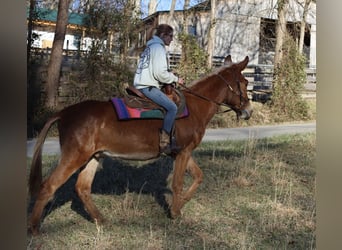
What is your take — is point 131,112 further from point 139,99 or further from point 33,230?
point 33,230

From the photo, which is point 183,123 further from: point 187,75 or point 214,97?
point 187,75

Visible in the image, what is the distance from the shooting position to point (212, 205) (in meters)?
3.72

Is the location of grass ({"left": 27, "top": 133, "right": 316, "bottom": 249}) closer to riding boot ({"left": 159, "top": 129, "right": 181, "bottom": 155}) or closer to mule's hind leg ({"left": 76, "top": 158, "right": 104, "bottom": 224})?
mule's hind leg ({"left": 76, "top": 158, "right": 104, "bottom": 224})

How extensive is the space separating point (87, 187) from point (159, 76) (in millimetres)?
1061

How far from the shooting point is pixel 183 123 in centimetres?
343

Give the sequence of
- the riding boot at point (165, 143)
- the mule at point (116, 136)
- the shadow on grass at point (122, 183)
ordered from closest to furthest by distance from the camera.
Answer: the mule at point (116, 136), the riding boot at point (165, 143), the shadow on grass at point (122, 183)

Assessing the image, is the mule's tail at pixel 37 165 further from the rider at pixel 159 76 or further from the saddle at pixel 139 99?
the rider at pixel 159 76

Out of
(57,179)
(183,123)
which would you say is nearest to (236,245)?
(183,123)

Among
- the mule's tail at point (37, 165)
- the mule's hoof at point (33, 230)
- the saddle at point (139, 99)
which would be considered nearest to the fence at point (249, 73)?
the saddle at point (139, 99)

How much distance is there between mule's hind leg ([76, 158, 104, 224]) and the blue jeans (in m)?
0.66

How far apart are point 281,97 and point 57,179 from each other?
275 centimetres

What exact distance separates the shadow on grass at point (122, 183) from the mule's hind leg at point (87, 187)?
0.13 m

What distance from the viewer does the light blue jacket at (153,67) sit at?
9.87ft
